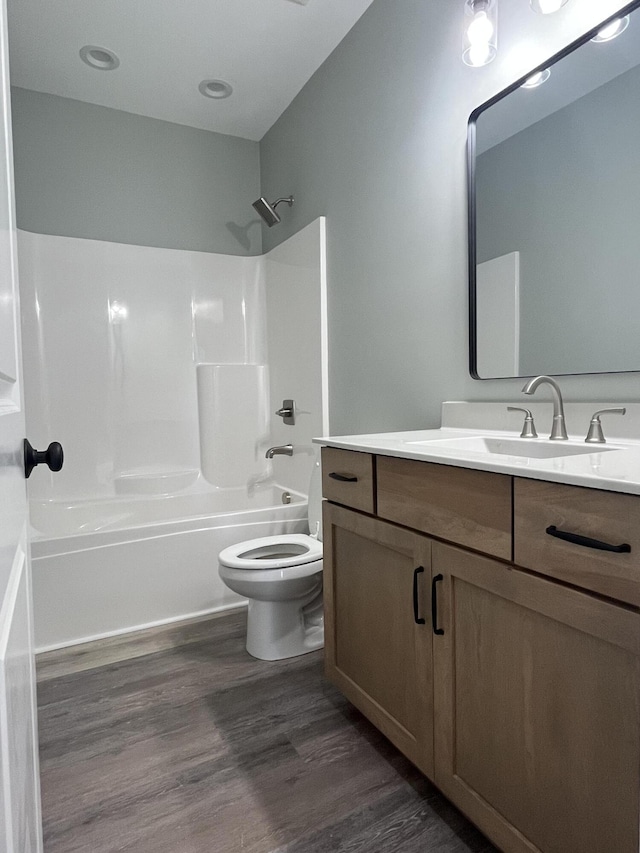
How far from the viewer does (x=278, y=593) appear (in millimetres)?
1883

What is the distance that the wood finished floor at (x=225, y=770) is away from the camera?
1191 millimetres

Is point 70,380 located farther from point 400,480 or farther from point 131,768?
point 400,480

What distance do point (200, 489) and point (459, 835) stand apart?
2.25 metres

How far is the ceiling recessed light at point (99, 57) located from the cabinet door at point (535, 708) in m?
2.66

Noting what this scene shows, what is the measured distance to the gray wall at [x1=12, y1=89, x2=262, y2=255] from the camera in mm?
2678

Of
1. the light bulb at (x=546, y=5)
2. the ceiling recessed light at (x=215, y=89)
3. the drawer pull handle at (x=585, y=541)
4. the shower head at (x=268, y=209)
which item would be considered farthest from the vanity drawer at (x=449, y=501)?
the ceiling recessed light at (x=215, y=89)

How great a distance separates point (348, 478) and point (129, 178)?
240cm

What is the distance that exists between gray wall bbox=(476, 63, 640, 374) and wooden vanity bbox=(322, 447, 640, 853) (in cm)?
59

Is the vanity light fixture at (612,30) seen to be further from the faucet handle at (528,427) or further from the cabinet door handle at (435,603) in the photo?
the cabinet door handle at (435,603)

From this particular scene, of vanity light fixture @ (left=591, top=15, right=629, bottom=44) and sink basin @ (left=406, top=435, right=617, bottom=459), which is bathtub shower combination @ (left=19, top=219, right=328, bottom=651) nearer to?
sink basin @ (left=406, top=435, right=617, bottom=459)

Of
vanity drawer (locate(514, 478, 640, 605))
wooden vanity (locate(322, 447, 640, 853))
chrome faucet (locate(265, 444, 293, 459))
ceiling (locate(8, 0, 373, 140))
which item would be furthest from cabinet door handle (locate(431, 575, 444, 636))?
ceiling (locate(8, 0, 373, 140))

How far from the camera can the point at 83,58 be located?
2420mm

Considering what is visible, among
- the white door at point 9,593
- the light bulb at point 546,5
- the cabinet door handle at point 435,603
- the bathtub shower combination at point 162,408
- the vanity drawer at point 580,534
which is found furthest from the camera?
the bathtub shower combination at point 162,408

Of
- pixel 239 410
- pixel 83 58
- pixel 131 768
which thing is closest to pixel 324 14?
pixel 83 58
